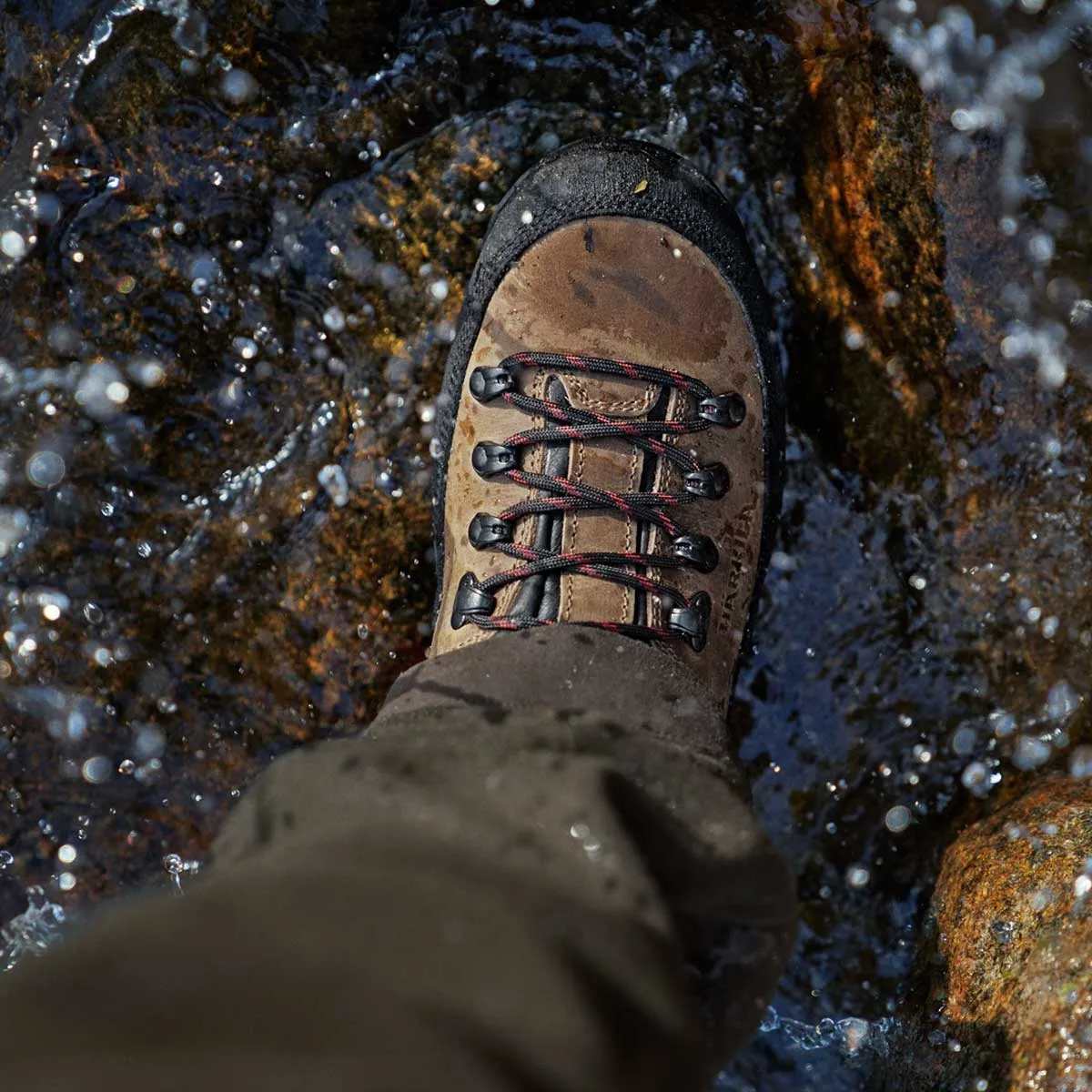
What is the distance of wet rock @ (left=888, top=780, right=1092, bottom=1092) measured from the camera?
1.60 m

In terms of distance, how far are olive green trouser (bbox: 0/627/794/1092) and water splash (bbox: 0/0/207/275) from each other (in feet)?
4.63

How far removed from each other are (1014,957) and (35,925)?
6.21ft

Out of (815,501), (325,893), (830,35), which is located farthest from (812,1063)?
(830,35)

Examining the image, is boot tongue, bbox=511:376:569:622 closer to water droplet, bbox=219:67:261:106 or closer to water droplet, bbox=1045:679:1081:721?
water droplet, bbox=219:67:261:106

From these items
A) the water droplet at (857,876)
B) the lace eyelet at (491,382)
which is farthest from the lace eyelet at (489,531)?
the water droplet at (857,876)

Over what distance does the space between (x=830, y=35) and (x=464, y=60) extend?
2.24 feet

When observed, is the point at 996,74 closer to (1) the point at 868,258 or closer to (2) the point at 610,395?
(1) the point at 868,258

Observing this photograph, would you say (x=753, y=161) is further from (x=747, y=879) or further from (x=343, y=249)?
(x=747, y=879)

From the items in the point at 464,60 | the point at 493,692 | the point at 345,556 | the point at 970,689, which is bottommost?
the point at 493,692

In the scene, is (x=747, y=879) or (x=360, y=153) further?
(x=360, y=153)

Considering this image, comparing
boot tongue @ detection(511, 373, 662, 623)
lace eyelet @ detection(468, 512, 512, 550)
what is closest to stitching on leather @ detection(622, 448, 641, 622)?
boot tongue @ detection(511, 373, 662, 623)

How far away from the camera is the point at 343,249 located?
2.02m

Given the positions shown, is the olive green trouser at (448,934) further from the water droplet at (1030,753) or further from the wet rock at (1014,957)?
the water droplet at (1030,753)

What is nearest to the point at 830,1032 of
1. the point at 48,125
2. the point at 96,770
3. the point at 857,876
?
the point at 857,876
